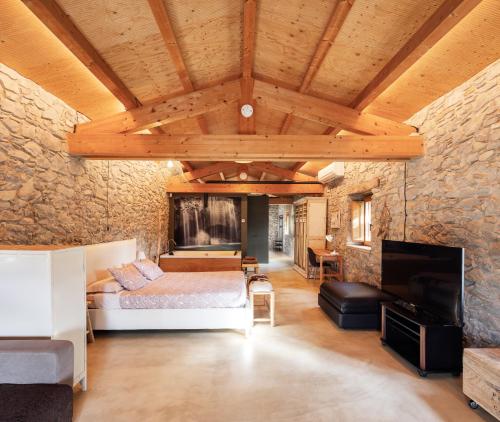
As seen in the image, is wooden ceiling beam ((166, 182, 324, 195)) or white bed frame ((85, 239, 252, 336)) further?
wooden ceiling beam ((166, 182, 324, 195))

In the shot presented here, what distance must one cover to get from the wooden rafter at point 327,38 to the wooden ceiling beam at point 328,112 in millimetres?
179

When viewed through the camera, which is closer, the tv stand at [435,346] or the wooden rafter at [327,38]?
the wooden rafter at [327,38]

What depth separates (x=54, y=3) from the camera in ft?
6.77

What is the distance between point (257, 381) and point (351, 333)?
165cm

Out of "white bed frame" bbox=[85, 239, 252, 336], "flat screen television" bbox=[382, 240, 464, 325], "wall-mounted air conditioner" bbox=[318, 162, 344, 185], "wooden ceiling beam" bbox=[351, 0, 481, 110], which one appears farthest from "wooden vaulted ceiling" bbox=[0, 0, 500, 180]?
"white bed frame" bbox=[85, 239, 252, 336]

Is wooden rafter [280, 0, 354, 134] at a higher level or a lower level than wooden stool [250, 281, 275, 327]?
higher

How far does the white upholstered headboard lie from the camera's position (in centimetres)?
362

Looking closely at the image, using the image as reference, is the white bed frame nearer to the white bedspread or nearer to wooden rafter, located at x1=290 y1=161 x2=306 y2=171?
the white bedspread

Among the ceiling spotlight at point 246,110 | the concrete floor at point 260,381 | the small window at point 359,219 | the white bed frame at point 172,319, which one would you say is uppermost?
the ceiling spotlight at point 246,110

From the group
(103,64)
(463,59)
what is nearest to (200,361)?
(103,64)

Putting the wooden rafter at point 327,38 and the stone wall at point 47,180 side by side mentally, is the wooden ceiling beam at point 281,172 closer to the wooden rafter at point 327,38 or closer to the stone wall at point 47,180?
the stone wall at point 47,180

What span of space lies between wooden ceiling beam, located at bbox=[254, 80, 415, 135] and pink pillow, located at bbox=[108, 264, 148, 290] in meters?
3.00

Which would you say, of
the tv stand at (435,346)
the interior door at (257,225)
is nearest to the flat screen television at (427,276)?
the tv stand at (435,346)

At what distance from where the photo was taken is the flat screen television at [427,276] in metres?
2.45
